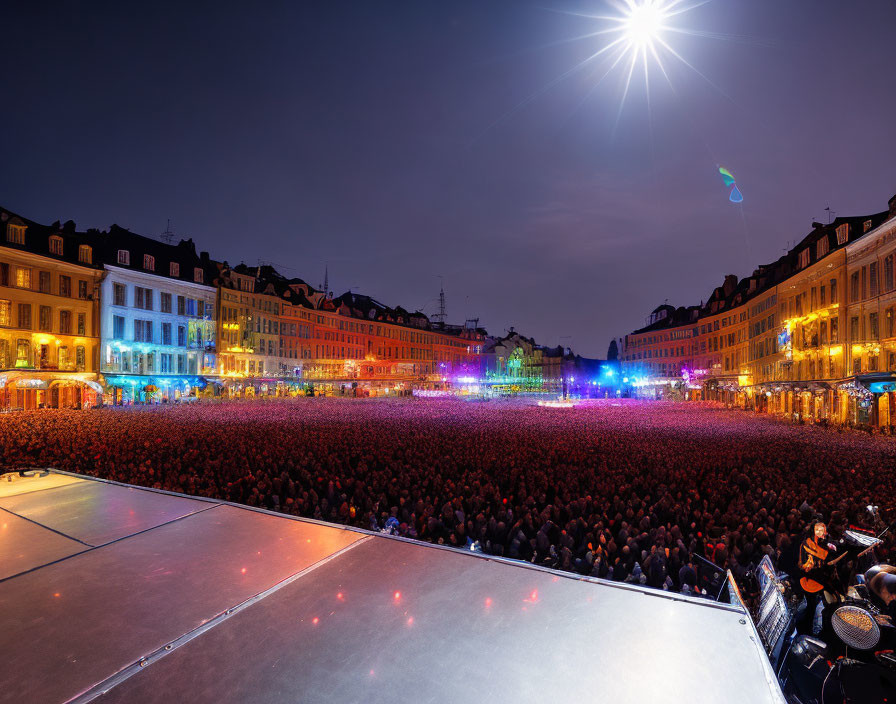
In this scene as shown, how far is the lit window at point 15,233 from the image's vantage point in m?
38.2

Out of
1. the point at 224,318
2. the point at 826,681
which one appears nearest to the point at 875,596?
the point at 826,681

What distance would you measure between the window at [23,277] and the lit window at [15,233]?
218 centimetres

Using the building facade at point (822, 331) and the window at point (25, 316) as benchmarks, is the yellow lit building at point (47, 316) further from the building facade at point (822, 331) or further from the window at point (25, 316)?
the building facade at point (822, 331)

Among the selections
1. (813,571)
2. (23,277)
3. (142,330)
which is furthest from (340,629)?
(142,330)

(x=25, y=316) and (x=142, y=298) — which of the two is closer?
(x=25, y=316)

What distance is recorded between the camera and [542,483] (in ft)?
30.3

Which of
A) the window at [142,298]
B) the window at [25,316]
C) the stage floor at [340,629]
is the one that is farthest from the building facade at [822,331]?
the window at [142,298]

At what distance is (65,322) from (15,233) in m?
7.83

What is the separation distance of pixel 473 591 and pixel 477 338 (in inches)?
5479

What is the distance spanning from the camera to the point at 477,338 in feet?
465

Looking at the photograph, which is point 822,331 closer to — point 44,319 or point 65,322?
point 65,322

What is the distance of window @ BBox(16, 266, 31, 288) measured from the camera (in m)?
38.6

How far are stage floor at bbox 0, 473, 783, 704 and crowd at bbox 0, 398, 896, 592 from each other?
2316 millimetres

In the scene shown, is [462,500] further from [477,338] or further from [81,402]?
[477,338]
